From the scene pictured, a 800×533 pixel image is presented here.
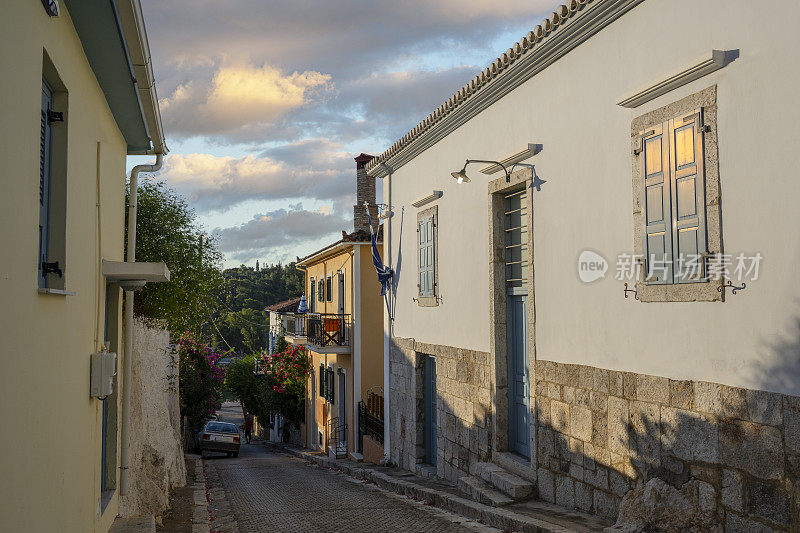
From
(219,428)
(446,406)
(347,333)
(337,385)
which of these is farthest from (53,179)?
(219,428)

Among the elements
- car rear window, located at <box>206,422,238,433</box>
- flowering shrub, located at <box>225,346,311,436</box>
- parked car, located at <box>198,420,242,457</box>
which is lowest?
parked car, located at <box>198,420,242,457</box>

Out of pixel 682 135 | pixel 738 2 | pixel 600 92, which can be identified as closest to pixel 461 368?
pixel 600 92

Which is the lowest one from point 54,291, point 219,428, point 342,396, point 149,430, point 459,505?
point 219,428

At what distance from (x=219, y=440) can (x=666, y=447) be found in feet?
69.9

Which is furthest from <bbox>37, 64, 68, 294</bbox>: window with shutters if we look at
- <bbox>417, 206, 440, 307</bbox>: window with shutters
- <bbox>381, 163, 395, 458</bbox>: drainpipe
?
<bbox>381, 163, 395, 458</bbox>: drainpipe

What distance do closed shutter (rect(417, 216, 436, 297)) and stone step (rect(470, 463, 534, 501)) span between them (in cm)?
353

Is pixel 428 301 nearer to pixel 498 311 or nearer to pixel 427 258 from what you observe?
pixel 427 258

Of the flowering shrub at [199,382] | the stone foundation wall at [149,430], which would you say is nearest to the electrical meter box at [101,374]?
the stone foundation wall at [149,430]

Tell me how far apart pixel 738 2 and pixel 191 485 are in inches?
466

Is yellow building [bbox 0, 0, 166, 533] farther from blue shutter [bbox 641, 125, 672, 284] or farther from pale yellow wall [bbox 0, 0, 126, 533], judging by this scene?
blue shutter [bbox 641, 125, 672, 284]

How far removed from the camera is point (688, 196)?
6035mm

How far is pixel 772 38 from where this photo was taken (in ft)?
17.2

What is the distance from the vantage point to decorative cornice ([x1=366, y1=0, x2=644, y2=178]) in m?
7.27

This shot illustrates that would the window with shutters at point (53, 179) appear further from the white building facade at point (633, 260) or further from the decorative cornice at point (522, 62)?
the decorative cornice at point (522, 62)
